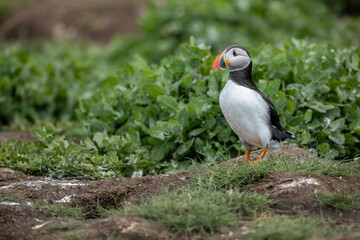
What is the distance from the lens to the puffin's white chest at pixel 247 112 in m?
4.53

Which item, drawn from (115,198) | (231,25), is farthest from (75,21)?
(115,198)

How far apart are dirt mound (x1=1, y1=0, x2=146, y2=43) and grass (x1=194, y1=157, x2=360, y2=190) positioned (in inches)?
384

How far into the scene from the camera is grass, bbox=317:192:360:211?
12.2 feet

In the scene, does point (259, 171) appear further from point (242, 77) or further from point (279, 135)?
point (242, 77)

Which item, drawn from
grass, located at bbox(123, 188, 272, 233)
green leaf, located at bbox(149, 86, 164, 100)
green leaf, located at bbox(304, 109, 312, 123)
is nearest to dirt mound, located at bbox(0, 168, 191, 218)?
grass, located at bbox(123, 188, 272, 233)

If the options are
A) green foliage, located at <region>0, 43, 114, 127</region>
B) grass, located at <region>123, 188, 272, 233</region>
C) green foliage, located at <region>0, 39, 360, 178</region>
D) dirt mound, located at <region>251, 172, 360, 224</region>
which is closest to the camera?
grass, located at <region>123, 188, 272, 233</region>

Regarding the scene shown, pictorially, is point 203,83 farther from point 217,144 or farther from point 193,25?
point 193,25

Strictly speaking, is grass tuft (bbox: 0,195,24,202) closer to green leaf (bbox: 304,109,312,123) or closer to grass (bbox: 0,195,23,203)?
grass (bbox: 0,195,23,203)

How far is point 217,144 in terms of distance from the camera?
5512 mm

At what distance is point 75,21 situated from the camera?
46.0 ft

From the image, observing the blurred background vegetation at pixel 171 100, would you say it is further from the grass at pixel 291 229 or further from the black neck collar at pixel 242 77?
the grass at pixel 291 229

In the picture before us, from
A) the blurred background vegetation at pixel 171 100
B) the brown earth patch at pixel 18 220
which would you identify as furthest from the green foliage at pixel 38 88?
the brown earth patch at pixel 18 220

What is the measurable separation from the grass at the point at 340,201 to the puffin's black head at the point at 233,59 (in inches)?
57.5

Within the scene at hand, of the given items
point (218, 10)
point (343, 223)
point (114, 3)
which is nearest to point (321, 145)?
point (343, 223)
